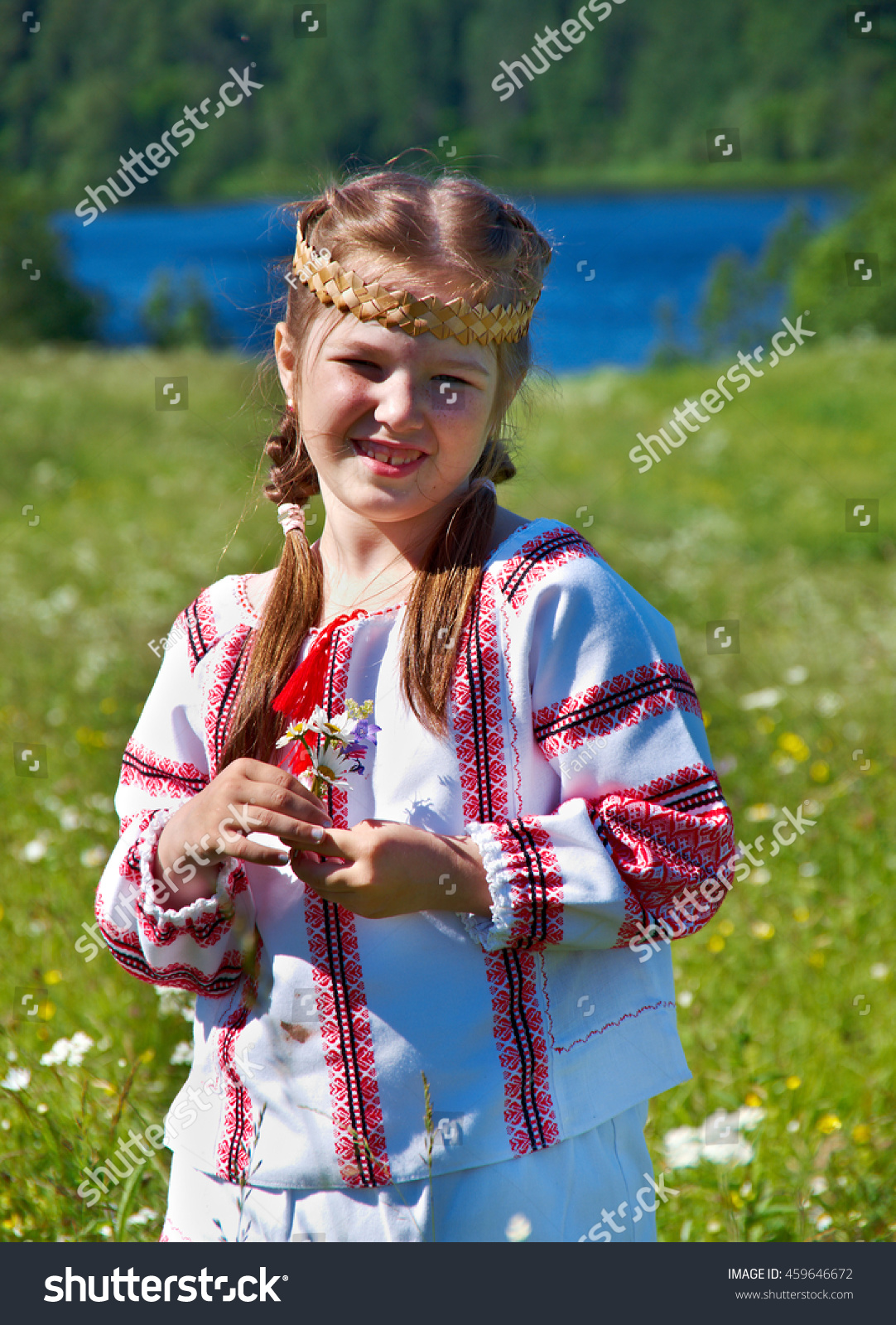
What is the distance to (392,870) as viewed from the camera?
3.99 ft

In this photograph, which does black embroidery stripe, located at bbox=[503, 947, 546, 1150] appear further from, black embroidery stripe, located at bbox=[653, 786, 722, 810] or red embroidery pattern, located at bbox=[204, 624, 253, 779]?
red embroidery pattern, located at bbox=[204, 624, 253, 779]

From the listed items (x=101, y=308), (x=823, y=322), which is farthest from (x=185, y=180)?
(x=823, y=322)

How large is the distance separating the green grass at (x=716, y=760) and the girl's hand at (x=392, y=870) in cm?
50

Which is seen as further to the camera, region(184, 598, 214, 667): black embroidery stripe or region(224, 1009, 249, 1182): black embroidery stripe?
region(184, 598, 214, 667): black embroidery stripe

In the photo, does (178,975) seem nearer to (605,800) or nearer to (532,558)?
(605,800)

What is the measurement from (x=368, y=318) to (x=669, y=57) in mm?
38373

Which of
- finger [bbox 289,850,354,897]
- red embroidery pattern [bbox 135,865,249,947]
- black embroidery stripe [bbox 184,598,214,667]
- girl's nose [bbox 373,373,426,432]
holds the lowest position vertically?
red embroidery pattern [bbox 135,865,249,947]

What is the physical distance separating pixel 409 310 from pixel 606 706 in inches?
20.8

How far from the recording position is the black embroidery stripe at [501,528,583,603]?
136 cm

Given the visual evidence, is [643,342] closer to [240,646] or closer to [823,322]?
[823,322]

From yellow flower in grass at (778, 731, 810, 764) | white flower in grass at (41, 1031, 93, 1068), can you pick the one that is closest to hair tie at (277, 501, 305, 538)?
white flower in grass at (41, 1031, 93, 1068)

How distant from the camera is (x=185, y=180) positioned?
20391mm

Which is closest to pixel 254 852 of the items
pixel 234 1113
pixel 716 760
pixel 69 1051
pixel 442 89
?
pixel 234 1113

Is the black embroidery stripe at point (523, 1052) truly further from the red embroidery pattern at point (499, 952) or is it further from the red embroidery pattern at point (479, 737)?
the red embroidery pattern at point (479, 737)
